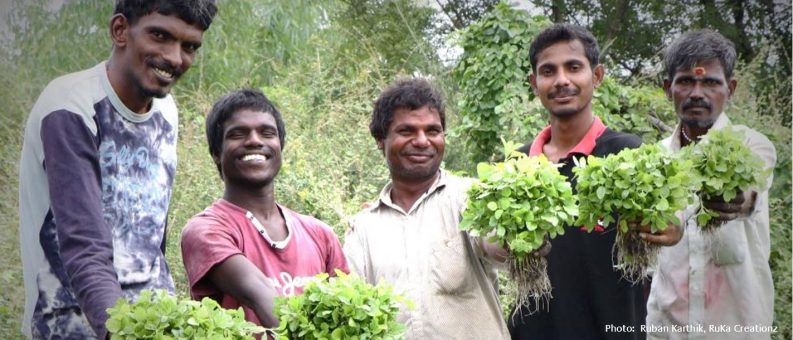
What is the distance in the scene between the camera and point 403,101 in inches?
181

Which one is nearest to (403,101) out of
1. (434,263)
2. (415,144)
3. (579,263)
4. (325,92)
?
(415,144)

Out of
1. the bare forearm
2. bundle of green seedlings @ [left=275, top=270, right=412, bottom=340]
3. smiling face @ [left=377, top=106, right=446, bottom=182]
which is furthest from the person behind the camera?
smiling face @ [left=377, top=106, right=446, bottom=182]

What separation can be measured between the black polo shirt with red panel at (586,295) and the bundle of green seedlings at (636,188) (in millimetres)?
290

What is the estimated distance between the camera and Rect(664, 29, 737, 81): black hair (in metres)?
5.15

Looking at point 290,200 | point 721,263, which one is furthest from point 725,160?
point 290,200

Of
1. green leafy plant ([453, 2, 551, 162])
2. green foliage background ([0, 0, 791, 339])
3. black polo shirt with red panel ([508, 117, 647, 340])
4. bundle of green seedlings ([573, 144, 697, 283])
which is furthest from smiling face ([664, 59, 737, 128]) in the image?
green leafy plant ([453, 2, 551, 162])

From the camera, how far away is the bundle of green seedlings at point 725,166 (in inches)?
168

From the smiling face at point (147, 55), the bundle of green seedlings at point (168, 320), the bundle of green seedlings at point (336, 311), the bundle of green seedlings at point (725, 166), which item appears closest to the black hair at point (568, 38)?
the bundle of green seedlings at point (725, 166)

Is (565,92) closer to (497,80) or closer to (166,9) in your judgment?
(166,9)

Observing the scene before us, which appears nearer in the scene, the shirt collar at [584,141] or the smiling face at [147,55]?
the smiling face at [147,55]

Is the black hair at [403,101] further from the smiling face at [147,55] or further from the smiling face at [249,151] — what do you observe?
the smiling face at [147,55]

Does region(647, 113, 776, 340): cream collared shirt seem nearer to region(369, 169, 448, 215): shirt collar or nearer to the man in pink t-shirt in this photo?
region(369, 169, 448, 215): shirt collar

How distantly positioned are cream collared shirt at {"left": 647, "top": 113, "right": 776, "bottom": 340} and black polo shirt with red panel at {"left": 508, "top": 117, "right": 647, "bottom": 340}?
1.74 ft

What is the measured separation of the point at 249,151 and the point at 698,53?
2348 millimetres
